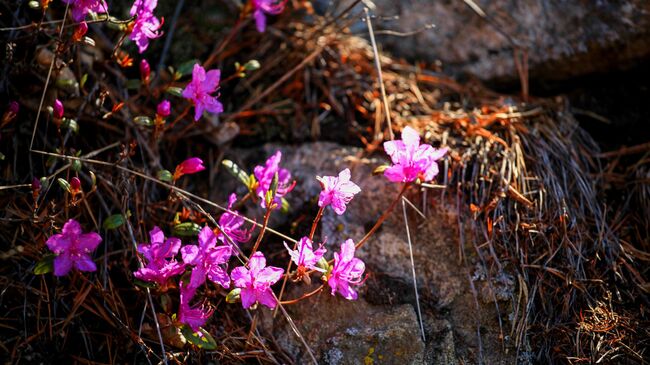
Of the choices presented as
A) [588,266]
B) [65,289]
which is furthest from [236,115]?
[588,266]

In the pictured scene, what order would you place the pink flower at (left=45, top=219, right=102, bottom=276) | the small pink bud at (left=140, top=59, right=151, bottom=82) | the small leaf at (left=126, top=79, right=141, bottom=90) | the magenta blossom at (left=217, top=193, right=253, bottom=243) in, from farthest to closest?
1. the small leaf at (left=126, top=79, right=141, bottom=90)
2. the small pink bud at (left=140, top=59, right=151, bottom=82)
3. the magenta blossom at (left=217, top=193, right=253, bottom=243)
4. the pink flower at (left=45, top=219, right=102, bottom=276)

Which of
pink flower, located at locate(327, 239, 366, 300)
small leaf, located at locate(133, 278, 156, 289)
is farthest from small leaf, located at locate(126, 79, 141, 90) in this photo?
pink flower, located at locate(327, 239, 366, 300)

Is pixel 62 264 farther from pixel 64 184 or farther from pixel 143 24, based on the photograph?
pixel 143 24

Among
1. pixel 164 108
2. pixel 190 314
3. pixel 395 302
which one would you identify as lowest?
pixel 395 302

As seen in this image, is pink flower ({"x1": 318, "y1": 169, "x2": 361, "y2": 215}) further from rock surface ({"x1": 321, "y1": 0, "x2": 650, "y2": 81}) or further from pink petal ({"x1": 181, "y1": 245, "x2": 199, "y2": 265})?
rock surface ({"x1": 321, "y1": 0, "x2": 650, "y2": 81})

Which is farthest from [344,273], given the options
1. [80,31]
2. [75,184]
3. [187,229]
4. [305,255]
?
[80,31]

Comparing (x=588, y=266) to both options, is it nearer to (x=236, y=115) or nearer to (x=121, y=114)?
(x=236, y=115)
